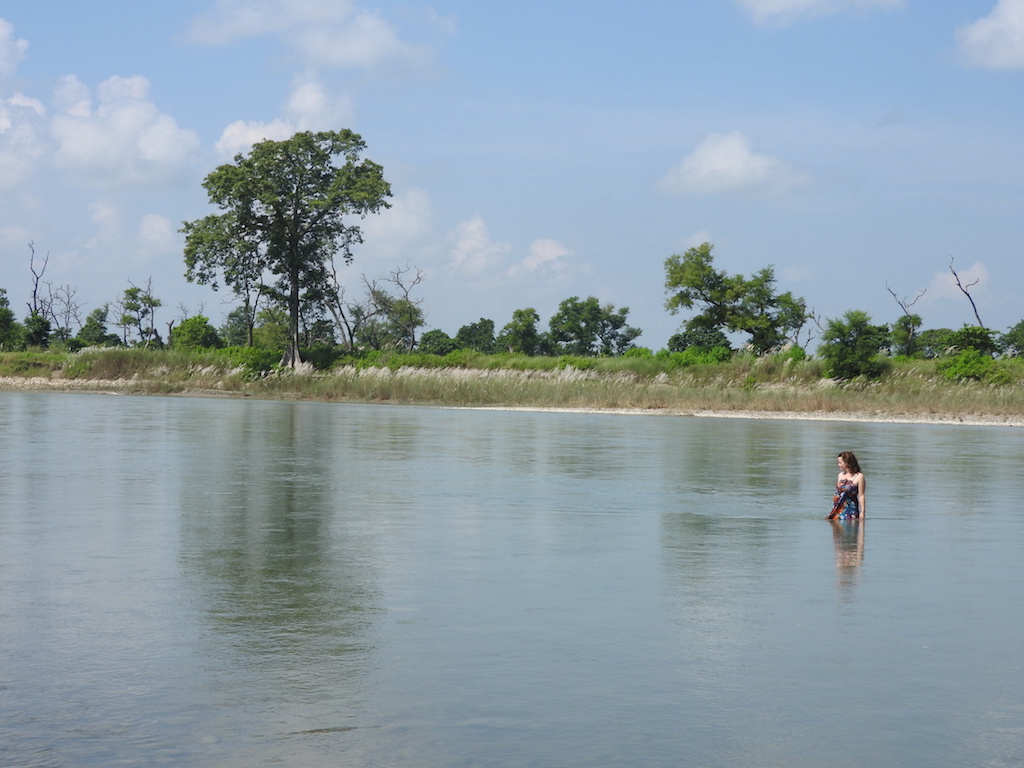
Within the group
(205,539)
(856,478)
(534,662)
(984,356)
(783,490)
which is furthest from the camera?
(984,356)

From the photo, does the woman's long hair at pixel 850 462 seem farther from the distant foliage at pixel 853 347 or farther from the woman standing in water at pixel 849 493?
the distant foliage at pixel 853 347

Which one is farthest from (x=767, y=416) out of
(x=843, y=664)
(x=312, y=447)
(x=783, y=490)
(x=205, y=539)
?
(x=843, y=664)

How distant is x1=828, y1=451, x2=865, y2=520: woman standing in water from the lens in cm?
1288

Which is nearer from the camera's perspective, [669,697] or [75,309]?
[669,697]

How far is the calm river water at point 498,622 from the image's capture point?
5.38 meters

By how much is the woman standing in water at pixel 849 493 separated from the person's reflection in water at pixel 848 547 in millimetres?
79

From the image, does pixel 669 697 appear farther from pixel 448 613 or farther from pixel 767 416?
pixel 767 416

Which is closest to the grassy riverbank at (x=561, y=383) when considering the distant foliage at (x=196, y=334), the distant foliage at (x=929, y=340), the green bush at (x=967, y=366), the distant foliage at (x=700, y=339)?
the green bush at (x=967, y=366)

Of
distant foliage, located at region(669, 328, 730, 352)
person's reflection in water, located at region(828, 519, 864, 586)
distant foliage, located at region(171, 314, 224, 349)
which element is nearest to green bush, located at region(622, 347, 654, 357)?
distant foliage, located at region(669, 328, 730, 352)

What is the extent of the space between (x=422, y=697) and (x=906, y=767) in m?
2.22

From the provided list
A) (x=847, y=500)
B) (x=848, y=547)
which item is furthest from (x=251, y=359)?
(x=848, y=547)

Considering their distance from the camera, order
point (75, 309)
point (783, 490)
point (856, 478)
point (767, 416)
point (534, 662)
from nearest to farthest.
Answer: point (534, 662), point (856, 478), point (783, 490), point (767, 416), point (75, 309)

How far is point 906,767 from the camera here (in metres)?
5.11

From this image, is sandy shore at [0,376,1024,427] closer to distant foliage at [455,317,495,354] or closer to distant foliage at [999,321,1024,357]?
distant foliage at [999,321,1024,357]
